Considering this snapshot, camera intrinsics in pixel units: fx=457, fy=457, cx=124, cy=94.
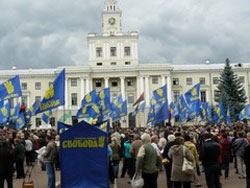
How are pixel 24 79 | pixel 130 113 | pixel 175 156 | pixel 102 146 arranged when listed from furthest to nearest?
pixel 24 79 < pixel 130 113 < pixel 102 146 < pixel 175 156

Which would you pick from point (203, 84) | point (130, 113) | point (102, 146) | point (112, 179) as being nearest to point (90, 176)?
point (102, 146)

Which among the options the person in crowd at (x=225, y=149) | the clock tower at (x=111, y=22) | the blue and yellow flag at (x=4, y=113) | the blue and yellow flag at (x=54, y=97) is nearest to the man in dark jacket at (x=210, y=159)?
the person in crowd at (x=225, y=149)

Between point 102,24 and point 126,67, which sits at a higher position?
point 102,24

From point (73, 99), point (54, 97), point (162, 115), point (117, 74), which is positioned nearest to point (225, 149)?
point (54, 97)

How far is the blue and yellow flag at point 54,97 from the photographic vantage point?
15.8 metres

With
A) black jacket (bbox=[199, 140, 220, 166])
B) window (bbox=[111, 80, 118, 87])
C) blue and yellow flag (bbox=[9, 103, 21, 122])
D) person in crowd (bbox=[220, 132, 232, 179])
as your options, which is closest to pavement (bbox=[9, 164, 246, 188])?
person in crowd (bbox=[220, 132, 232, 179])

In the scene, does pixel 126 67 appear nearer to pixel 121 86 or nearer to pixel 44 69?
pixel 121 86

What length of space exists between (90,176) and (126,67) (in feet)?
209

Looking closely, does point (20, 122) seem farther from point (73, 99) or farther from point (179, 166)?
point (73, 99)

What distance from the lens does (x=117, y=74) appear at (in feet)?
245

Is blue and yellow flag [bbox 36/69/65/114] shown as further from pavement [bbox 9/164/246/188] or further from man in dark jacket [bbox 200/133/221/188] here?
man in dark jacket [bbox 200/133/221/188]

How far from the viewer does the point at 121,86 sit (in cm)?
7500

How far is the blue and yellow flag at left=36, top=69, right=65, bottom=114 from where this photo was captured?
15.8 meters

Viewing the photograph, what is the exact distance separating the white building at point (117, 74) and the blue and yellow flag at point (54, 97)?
55.8 meters
